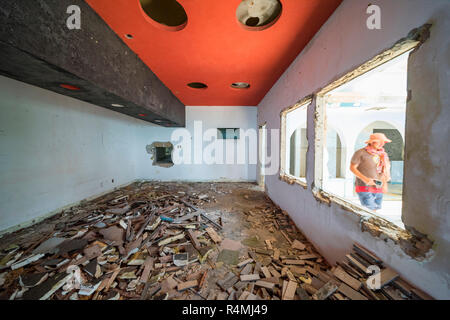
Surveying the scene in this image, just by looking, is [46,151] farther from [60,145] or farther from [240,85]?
[240,85]

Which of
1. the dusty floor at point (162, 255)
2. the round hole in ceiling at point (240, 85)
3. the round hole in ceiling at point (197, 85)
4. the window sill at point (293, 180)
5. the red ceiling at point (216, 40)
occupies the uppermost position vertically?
the round hole in ceiling at point (197, 85)

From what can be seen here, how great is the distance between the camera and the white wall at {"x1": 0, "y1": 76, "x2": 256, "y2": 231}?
2951mm

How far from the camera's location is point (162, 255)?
239 cm

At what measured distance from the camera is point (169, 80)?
4074 millimetres

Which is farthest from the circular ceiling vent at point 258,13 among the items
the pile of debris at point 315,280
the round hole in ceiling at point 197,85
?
the pile of debris at point 315,280

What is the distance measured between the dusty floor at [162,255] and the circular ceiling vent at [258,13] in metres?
3.65

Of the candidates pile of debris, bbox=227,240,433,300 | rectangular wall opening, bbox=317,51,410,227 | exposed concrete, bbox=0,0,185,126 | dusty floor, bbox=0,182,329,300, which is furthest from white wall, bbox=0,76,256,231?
pile of debris, bbox=227,240,433,300

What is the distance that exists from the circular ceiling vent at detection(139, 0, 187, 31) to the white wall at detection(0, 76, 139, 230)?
132 inches

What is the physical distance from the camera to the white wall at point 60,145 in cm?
295

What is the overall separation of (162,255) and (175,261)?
301 millimetres

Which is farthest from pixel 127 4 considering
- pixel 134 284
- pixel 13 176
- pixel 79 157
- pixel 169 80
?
pixel 79 157

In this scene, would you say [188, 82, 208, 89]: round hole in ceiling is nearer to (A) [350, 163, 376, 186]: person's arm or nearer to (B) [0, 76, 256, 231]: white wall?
(B) [0, 76, 256, 231]: white wall

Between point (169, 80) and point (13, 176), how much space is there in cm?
397

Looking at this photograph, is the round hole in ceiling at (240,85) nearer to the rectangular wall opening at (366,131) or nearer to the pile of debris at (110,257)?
the rectangular wall opening at (366,131)
